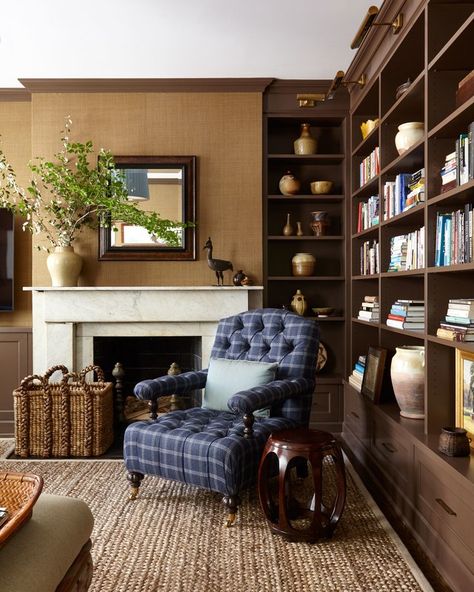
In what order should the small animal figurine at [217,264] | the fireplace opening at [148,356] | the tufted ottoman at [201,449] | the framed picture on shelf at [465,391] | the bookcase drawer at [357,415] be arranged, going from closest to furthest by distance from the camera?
the framed picture on shelf at [465,391] < the tufted ottoman at [201,449] < the bookcase drawer at [357,415] < the small animal figurine at [217,264] < the fireplace opening at [148,356]

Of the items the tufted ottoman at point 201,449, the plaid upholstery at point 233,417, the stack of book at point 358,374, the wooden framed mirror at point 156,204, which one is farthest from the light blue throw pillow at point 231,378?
the wooden framed mirror at point 156,204

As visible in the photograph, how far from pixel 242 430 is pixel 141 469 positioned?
57 centimetres

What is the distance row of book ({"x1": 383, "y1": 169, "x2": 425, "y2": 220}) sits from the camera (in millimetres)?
2869

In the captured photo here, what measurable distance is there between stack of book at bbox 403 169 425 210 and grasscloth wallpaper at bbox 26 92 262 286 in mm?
1478

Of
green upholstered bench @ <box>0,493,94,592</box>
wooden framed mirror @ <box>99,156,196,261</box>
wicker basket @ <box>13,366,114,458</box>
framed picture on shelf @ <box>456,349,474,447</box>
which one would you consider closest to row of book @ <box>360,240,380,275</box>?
framed picture on shelf @ <box>456,349,474,447</box>

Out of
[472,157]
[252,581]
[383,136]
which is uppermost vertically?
[383,136]

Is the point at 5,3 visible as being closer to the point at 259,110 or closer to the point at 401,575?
the point at 259,110

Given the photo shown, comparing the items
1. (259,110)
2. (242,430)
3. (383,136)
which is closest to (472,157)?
(383,136)

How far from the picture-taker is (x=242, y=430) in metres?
2.72

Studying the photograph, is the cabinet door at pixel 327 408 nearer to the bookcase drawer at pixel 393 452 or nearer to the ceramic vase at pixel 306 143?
the bookcase drawer at pixel 393 452

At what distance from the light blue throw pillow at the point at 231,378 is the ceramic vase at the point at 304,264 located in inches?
55.8

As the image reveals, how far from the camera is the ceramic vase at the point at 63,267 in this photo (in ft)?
13.4

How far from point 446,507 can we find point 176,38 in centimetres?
309

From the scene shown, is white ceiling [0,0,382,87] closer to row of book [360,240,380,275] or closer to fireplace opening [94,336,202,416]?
row of book [360,240,380,275]
